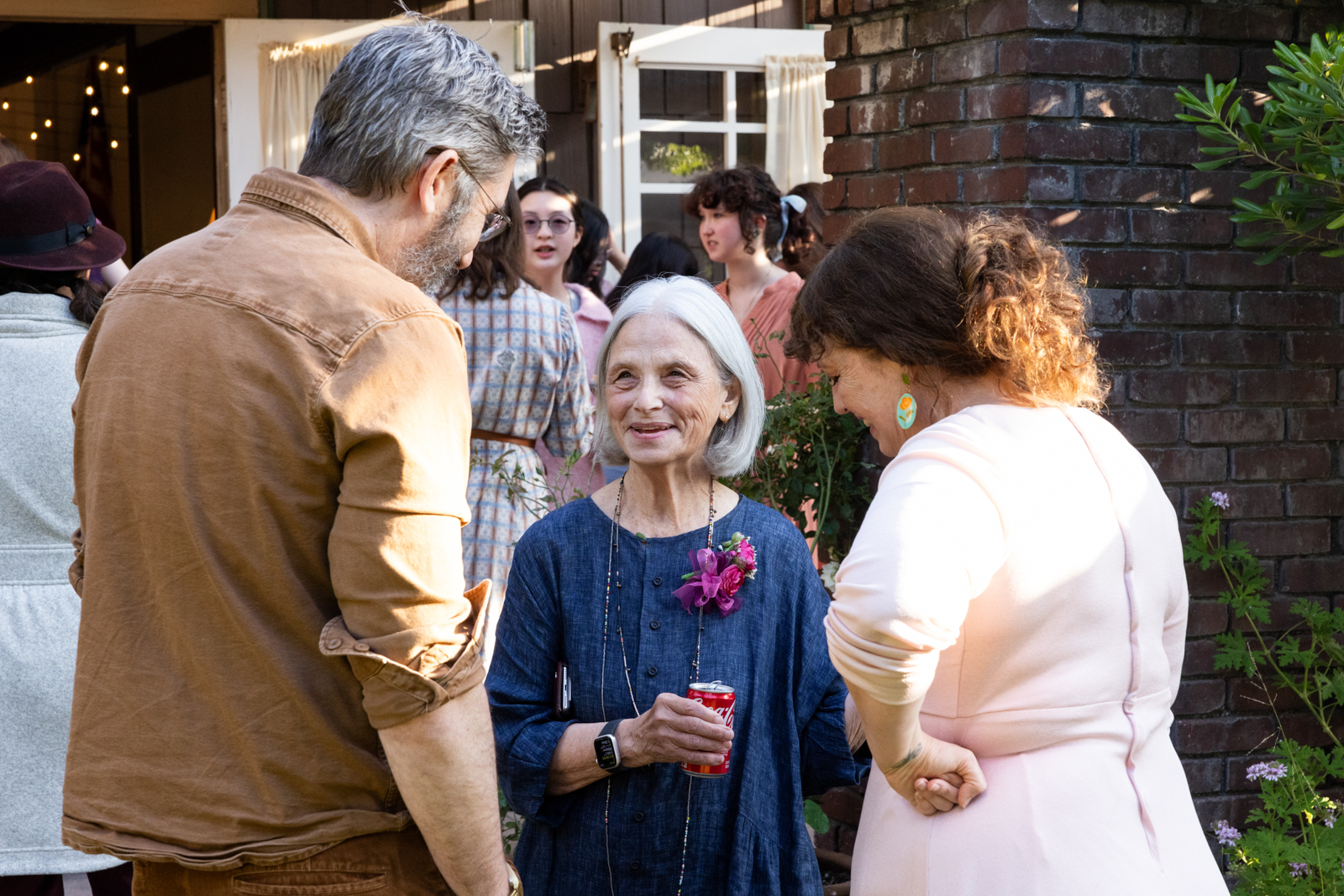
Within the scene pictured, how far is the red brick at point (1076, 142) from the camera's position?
9.55 ft

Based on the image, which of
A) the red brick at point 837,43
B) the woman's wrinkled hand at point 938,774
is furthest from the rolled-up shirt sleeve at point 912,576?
the red brick at point 837,43

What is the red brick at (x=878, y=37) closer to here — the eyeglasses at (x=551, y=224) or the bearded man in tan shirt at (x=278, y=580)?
the eyeglasses at (x=551, y=224)

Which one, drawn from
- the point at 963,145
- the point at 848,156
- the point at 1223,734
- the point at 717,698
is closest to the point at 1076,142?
the point at 963,145

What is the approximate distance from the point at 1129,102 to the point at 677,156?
3.90 m

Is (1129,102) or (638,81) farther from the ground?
(638,81)

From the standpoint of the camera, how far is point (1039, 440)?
1646 mm

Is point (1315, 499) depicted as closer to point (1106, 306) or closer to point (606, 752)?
point (1106, 306)

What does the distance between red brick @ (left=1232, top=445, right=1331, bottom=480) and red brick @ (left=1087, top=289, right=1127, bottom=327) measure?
0.49 metres

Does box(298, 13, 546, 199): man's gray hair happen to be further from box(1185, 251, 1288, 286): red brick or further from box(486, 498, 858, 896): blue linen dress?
box(1185, 251, 1288, 286): red brick

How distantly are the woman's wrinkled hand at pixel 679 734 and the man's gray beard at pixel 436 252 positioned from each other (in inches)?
29.7

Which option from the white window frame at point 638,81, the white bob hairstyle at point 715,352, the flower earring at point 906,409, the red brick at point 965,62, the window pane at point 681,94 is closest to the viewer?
the flower earring at point 906,409

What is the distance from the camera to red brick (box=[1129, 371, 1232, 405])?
3025 millimetres

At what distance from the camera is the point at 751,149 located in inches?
268

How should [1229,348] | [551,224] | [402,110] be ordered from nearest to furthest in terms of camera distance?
[402,110] → [1229,348] → [551,224]
